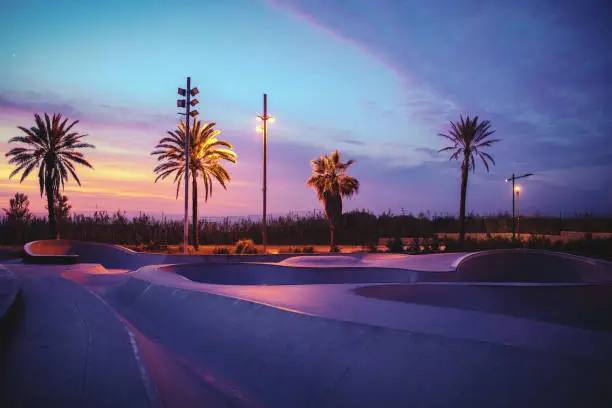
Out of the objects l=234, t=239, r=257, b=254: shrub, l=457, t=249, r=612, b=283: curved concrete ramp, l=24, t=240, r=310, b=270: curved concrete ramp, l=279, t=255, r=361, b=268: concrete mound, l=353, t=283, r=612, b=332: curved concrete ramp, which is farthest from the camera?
l=234, t=239, r=257, b=254: shrub

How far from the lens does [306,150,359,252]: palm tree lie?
3966 cm

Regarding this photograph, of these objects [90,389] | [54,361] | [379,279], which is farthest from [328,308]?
[379,279]

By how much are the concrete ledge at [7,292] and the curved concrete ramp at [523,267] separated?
13459mm

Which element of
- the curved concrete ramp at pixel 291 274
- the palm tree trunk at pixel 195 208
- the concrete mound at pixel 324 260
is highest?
the palm tree trunk at pixel 195 208

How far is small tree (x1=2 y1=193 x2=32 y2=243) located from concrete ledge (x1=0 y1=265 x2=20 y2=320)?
35517mm

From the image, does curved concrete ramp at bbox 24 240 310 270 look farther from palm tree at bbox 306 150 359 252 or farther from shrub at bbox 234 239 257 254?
palm tree at bbox 306 150 359 252

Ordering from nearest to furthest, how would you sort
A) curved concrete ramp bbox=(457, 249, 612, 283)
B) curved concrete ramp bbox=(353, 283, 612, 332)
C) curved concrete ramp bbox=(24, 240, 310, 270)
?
curved concrete ramp bbox=(353, 283, 612, 332) → curved concrete ramp bbox=(457, 249, 612, 283) → curved concrete ramp bbox=(24, 240, 310, 270)

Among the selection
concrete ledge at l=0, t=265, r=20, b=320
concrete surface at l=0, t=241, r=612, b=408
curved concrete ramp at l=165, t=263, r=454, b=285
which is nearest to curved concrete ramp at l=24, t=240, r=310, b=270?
curved concrete ramp at l=165, t=263, r=454, b=285

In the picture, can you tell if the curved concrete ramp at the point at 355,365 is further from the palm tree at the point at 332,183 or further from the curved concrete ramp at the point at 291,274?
the palm tree at the point at 332,183

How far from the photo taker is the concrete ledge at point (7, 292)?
905cm

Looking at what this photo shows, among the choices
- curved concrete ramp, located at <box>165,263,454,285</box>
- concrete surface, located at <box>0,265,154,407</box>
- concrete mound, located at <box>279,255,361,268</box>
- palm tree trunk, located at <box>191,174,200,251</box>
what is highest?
palm tree trunk, located at <box>191,174,200,251</box>

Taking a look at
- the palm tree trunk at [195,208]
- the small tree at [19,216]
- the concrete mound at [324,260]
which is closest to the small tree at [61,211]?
the small tree at [19,216]

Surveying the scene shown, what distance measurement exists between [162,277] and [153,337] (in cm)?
390

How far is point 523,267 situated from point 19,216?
5044 centimetres
